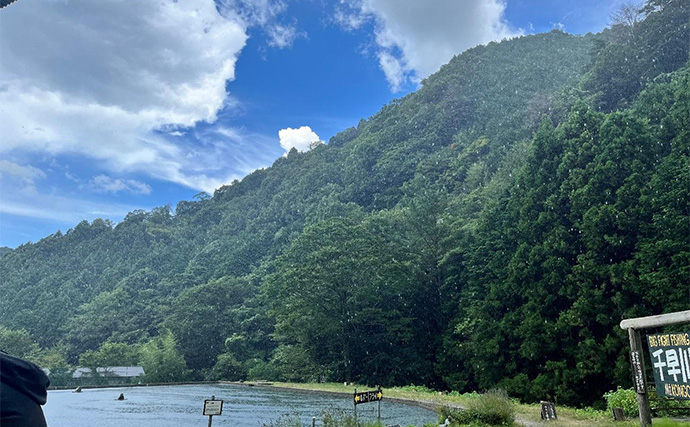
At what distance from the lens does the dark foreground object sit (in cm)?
220

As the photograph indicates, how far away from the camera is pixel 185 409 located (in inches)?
655

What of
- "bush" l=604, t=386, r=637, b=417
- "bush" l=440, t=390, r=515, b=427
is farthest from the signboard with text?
"bush" l=604, t=386, r=637, b=417

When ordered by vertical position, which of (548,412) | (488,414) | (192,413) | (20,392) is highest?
(20,392)

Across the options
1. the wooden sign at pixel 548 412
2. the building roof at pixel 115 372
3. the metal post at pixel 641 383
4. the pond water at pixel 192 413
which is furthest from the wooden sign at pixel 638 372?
the building roof at pixel 115 372

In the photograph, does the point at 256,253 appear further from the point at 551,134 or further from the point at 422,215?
the point at 551,134

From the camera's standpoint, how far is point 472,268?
26859 millimetres

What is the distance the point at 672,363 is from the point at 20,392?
26.3ft

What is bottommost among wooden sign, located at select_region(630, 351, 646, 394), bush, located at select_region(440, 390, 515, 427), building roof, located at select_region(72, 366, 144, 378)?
building roof, located at select_region(72, 366, 144, 378)

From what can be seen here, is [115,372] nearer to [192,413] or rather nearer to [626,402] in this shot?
[192,413]

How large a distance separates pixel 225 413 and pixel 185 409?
2708 millimetres

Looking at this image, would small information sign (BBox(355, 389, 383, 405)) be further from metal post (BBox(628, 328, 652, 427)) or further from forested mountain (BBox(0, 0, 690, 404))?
forested mountain (BBox(0, 0, 690, 404))

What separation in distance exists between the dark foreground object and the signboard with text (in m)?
7.66

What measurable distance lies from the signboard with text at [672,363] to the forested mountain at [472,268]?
36.9 feet

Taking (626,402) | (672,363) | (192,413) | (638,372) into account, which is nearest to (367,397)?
(638,372)
